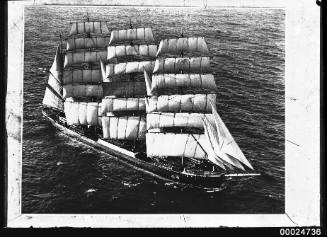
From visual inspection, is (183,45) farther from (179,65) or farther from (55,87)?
(55,87)

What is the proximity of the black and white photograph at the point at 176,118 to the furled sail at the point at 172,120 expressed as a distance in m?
0.04

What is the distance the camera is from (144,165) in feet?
59.8

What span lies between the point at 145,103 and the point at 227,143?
4295 mm

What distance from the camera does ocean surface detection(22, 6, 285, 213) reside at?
16672mm

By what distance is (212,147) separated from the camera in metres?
17.9

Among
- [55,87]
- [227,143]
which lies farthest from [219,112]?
[55,87]

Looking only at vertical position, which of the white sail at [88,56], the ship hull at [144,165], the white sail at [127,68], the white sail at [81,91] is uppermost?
the white sail at [88,56]

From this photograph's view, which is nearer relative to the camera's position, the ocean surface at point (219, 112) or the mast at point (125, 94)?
the ocean surface at point (219, 112)

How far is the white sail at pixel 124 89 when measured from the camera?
766 inches

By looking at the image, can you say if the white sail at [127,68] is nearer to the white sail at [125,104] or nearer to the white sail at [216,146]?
the white sail at [125,104]

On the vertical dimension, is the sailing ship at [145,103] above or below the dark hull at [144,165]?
above

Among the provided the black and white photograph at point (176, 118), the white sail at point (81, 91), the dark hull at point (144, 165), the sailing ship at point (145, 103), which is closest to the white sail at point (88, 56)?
the sailing ship at point (145, 103)
